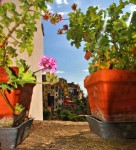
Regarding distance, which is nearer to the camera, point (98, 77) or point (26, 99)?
point (98, 77)

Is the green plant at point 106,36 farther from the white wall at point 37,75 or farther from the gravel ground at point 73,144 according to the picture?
the white wall at point 37,75

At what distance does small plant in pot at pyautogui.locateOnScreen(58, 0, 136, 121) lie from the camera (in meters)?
2.11

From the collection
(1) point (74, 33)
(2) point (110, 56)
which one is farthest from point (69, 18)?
(2) point (110, 56)

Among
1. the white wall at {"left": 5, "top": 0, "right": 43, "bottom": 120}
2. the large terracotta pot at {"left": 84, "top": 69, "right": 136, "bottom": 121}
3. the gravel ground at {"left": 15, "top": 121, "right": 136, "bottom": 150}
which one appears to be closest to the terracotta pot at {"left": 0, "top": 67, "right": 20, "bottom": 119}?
the gravel ground at {"left": 15, "top": 121, "right": 136, "bottom": 150}

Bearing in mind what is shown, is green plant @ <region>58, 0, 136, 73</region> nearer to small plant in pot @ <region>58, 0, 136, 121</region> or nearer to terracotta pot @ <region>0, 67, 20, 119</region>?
small plant in pot @ <region>58, 0, 136, 121</region>

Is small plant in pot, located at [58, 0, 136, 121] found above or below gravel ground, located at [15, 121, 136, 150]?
above

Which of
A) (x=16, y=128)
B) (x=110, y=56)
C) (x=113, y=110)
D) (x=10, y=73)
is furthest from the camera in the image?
(x=110, y=56)

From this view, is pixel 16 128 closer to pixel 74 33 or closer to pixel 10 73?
pixel 10 73

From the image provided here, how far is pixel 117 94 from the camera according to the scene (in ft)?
6.93

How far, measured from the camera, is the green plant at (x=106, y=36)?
229cm

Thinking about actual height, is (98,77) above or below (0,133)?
above

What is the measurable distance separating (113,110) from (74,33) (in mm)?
743

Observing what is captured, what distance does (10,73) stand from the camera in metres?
1.97

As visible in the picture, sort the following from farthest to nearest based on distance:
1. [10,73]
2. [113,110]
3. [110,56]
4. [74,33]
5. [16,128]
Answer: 1. [74,33]
2. [110,56]
3. [113,110]
4. [10,73]
5. [16,128]
